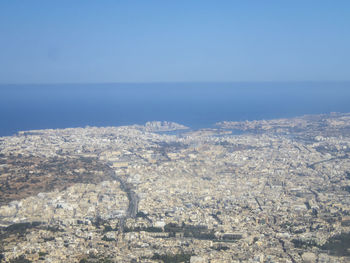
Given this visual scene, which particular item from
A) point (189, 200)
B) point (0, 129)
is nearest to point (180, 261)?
point (189, 200)

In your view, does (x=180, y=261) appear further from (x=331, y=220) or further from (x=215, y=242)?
(x=331, y=220)

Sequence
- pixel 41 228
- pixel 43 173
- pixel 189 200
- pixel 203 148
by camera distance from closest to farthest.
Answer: pixel 41 228, pixel 189 200, pixel 43 173, pixel 203 148

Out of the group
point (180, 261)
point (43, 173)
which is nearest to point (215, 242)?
point (180, 261)

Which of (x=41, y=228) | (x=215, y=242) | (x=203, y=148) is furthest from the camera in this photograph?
(x=203, y=148)

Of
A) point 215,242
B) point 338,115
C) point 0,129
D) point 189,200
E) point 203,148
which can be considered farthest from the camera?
point 338,115

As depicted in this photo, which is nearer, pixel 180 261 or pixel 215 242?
pixel 180 261

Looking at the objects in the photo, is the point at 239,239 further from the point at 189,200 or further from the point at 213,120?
the point at 213,120
